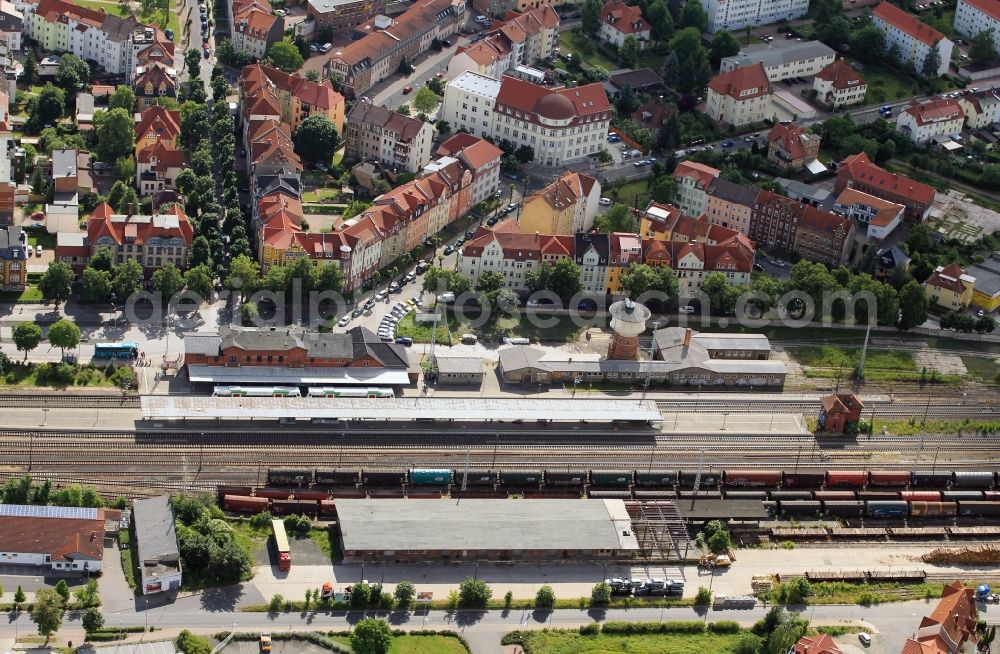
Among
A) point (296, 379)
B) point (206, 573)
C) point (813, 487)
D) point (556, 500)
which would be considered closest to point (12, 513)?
point (206, 573)

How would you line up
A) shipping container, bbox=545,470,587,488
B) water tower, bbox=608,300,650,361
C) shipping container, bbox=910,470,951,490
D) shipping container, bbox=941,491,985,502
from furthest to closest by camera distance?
water tower, bbox=608,300,650,361 → shipping container, bbox=910,470,951,490 → shipping container, bbox=941,491,985,502 → shipping container, bbox=545,470,587,488

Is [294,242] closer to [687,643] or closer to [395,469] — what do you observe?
[395,469]

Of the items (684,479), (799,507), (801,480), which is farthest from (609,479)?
(801,480)

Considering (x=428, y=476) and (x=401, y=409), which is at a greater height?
(x=401, y=409)

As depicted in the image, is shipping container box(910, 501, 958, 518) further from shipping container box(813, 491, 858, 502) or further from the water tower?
the water tower

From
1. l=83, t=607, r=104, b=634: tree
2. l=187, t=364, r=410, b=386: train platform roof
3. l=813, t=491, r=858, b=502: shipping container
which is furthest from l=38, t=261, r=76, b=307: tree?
l=813, t=491, r=858, b=502: shipping container

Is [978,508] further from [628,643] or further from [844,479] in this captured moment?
[628,643]
